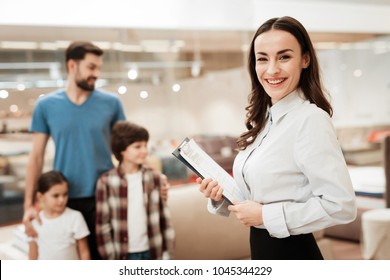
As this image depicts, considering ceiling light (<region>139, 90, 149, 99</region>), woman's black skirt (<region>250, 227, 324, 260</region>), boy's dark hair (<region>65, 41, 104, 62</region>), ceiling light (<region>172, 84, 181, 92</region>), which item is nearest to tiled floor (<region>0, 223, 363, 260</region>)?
boy's dark hair (<region>65, 41, 104, 62</region>)

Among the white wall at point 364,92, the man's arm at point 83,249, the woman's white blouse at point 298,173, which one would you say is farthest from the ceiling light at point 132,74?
the woman's white blouse at point 298,173

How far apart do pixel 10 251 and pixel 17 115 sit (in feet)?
2.04

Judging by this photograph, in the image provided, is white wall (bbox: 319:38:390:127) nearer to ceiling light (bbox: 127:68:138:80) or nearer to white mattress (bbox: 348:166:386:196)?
white mattress (bbox: 348:166:386:196)

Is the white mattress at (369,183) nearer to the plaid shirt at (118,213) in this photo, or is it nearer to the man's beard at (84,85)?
the plaid shirt at (118,213)

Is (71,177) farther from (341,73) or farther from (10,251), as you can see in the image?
(341,73)

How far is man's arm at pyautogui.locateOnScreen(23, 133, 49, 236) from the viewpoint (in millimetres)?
1917

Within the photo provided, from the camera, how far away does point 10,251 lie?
6.81 ft

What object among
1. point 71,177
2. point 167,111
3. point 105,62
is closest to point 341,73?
point 167,111

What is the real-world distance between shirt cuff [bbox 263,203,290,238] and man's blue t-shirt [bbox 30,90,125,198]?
39.9 inches

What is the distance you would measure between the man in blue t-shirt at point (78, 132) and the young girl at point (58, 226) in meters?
0.05

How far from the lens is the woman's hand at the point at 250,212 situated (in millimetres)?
1100

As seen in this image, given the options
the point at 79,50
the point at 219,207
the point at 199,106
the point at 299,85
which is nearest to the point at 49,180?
the point at 79,50

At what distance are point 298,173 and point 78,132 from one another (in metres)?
1.08

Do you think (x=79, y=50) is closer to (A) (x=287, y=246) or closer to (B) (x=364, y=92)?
(A) (x=287, y=246)
